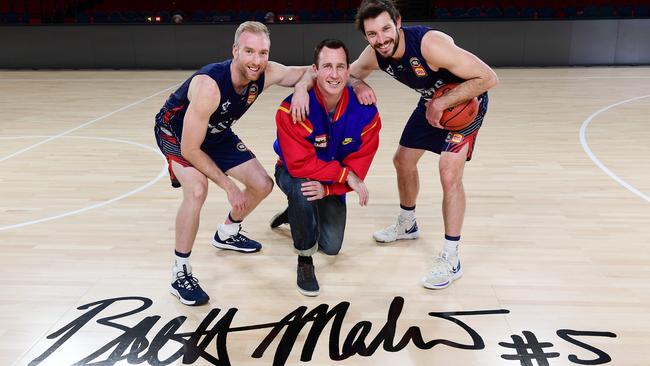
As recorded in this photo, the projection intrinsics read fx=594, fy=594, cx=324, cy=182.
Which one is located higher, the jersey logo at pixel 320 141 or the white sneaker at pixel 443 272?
the jersey logo at pixel 320 141

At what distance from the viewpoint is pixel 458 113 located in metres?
3.33

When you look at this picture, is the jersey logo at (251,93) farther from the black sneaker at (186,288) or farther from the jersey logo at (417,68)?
the black sneaker at (186,288)

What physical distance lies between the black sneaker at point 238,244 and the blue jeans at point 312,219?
1.50ft

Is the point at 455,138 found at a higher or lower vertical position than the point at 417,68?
lower

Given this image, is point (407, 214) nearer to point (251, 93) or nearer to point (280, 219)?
point (280, 219)

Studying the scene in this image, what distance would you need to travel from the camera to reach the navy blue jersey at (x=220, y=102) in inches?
128

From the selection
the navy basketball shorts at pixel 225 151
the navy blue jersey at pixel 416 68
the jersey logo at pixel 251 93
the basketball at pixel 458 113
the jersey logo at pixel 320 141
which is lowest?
the navy basketball shorts at pixel 225 151

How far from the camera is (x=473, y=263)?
3680 millimetres

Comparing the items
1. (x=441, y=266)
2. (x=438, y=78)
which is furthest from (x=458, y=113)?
(x=441, y=266)

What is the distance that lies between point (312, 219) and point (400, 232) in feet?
3.09

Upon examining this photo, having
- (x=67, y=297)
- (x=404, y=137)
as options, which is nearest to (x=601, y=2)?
(x=404, y=137)

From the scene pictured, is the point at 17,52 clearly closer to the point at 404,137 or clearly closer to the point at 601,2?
the point at 404,137

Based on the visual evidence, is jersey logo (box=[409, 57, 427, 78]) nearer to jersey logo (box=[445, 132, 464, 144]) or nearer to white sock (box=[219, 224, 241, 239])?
jersey logo (box=[445, 132, 464, 144])
